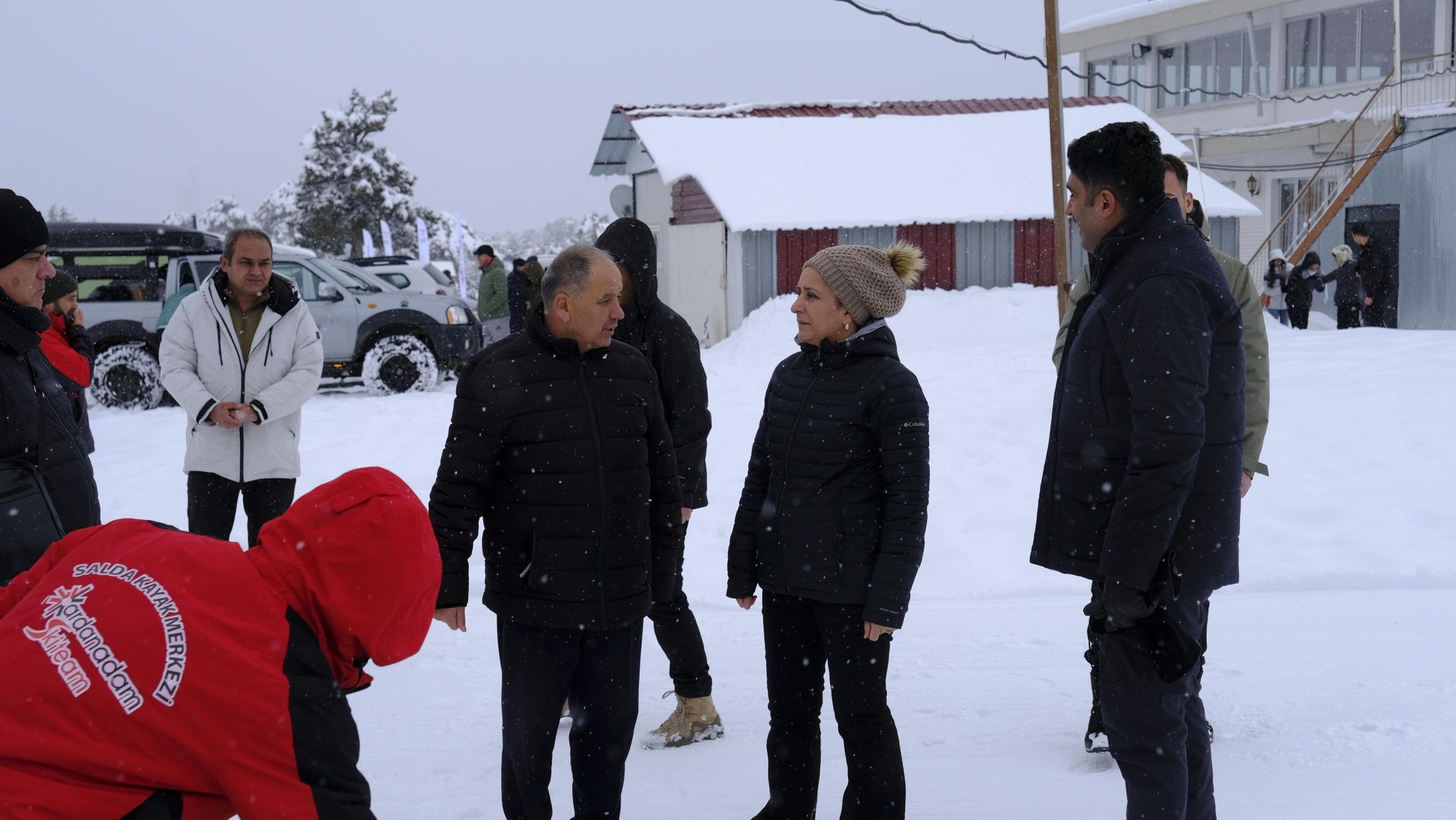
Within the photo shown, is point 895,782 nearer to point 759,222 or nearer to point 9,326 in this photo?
point 9,326

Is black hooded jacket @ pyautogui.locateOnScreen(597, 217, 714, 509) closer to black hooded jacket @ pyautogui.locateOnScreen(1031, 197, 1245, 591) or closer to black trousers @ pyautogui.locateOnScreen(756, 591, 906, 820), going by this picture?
black trousers @ pyautogui.locateOnScreen(756, 591, 906, 820)

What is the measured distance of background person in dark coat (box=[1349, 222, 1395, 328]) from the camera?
17.1 metres

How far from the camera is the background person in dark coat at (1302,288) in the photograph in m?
18.1

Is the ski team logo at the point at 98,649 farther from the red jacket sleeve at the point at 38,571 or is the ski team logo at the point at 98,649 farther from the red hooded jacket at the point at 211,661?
the red jacket sleeve at the point at 38,571

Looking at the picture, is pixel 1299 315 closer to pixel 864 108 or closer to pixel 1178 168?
pixel 864 108

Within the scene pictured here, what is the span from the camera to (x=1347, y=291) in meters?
17.2

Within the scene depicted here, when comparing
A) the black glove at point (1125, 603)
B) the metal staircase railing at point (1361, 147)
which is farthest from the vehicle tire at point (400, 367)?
the metal staircase railing at point (1361, 147)

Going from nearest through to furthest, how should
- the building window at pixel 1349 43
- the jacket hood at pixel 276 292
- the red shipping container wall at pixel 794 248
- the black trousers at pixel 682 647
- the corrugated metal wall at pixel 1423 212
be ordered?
1. the black trousers at pixel 682 647
2. the jacket hood at pixel 276 292
3. the red shipping container wall at pixel 794 248
4. the corrugated metal wall at pixel 1423 212
5. the building window at pixel 1349 43

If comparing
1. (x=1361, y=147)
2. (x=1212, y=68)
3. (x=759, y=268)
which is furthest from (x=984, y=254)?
(x=1212, y=68)

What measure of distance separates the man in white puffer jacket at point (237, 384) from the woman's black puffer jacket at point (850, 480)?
245cm

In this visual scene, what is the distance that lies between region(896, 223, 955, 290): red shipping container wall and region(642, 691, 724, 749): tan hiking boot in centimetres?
1551

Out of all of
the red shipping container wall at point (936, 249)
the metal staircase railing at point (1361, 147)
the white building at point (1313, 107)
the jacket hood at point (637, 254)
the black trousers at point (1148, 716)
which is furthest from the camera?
the white building at point (1313, 107)

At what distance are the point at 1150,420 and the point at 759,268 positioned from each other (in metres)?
16.4

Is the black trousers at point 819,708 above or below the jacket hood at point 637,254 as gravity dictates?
below
